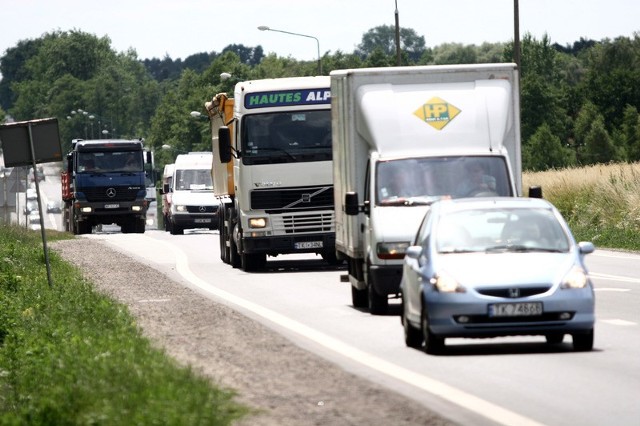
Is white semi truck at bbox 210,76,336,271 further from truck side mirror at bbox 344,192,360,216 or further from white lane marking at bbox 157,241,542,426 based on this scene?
truck side mirror at bbox 344,192,360,216

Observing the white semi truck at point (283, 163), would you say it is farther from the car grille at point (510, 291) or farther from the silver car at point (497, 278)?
the car grille at point (510, 291)

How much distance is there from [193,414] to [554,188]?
3766 centimetres

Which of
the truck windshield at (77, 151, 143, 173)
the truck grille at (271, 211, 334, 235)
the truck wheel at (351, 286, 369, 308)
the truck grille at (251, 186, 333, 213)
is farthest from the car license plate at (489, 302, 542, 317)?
the truck windshield at (77, 151, 143, 173)

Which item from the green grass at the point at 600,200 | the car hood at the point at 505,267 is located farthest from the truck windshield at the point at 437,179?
the green grass at the point at 600,200

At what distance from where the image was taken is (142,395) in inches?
447

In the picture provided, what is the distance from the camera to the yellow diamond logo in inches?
802

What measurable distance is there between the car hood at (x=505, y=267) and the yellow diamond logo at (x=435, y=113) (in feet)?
17.2

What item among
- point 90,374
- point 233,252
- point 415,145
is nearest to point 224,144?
point 233,252

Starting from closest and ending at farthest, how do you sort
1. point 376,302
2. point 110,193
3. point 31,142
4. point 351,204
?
point 351,204 < point 376,302 < point 31,142 < point 110,193

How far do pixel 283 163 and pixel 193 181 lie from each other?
3224 centimetres

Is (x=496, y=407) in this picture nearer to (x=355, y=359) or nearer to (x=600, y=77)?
(x=355, y=359)

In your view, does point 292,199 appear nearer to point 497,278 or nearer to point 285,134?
point 285,134

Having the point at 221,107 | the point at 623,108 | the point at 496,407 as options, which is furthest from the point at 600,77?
the point at 496,407

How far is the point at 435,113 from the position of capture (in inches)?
803
